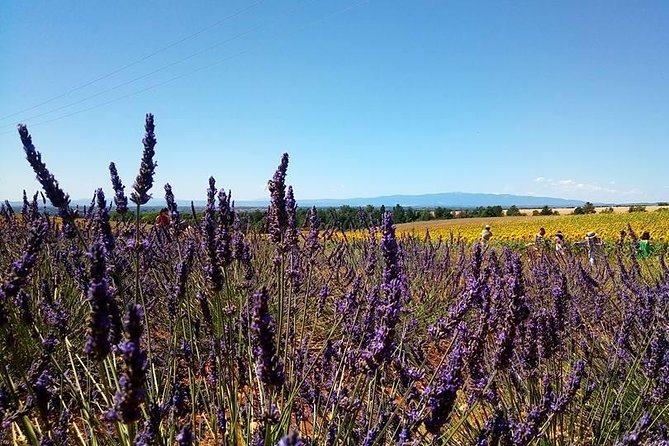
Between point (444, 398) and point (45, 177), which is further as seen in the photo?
point (45, 177)

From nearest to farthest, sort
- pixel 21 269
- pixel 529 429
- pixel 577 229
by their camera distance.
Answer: pixel 21 269, pixel 529 429, pixel 577 229

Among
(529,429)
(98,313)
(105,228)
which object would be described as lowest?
(529,429)

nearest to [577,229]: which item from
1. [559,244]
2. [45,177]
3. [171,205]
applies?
[559,244]

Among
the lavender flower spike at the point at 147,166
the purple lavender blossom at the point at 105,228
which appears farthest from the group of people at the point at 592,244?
the purple lavender blossom at the point at 105,228

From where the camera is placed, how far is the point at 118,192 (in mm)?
2260

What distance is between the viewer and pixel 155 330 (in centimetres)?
473

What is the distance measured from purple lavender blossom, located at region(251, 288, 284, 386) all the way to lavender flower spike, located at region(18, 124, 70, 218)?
1.01 m

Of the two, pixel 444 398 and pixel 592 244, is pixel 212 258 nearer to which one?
pixel 444 398

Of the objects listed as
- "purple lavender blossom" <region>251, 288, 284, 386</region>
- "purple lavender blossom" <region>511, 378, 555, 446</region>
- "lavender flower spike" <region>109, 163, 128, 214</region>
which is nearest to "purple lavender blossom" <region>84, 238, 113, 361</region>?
"purple lavender blossom" <region>251, 288, 284, 386</region>

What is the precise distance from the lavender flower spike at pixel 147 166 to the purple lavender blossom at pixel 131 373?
3.82ft

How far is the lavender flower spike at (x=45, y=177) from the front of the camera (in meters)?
1.78

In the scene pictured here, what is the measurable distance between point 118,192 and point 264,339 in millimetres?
1318

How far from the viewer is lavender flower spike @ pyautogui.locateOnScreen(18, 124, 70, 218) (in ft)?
5.83

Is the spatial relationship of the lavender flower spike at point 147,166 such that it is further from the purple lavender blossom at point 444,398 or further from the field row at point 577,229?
the field row at point 577,229
